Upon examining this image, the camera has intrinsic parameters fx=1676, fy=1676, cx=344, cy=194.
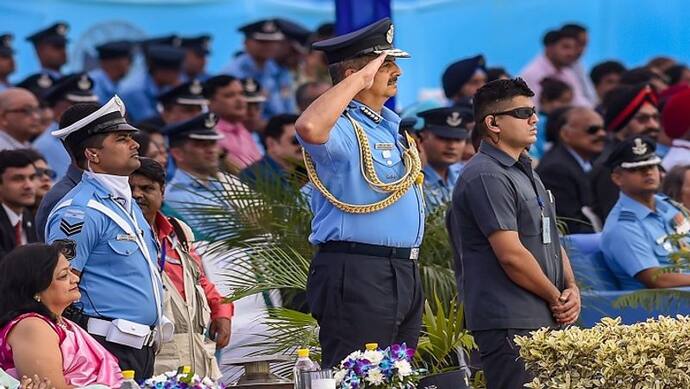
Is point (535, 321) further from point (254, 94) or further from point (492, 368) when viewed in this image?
point (254, 94)

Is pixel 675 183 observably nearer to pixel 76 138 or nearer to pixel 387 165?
pixel 387 165

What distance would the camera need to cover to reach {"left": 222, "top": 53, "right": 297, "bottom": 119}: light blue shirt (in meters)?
16.1

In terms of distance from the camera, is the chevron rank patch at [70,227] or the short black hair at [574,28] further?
the short black hair at [574,28]

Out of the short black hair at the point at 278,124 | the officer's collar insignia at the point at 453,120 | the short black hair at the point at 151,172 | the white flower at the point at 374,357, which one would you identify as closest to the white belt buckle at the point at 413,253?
the white flower at the point at 374,357

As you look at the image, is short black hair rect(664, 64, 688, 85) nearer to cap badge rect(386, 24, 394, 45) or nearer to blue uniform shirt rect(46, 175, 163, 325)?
cap badge rect(386, 24, 394, 45)

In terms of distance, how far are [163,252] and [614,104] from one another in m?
5.53

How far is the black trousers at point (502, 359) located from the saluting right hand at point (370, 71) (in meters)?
1.22

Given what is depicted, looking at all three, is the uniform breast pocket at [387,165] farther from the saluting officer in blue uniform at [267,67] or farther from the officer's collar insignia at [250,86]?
the saluting officer in blue uniform at [267,67]

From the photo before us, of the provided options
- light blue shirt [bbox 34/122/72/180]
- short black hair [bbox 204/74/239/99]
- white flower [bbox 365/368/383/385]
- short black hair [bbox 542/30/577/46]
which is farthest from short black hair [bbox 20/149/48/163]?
short black hair [bbox 542/30/577/46]

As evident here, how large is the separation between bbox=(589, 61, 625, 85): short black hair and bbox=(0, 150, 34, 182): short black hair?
23.2ft

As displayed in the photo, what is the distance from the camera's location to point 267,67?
16250 millimetres

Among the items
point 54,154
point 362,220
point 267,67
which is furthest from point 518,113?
point 267,67

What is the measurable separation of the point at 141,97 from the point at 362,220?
8623 millimetres

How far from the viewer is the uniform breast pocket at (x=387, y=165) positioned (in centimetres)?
718
